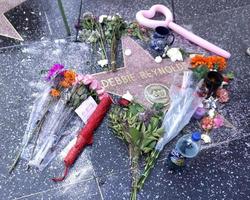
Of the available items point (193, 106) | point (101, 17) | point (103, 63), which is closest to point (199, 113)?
point (193, 106)

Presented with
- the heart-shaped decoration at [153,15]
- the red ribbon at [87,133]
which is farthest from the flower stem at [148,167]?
the heart-shaped decoration at [153,15]

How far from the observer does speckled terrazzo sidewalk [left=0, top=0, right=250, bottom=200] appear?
7.72ft

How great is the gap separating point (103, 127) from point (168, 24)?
1.15m

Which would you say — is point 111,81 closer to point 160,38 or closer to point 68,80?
point 68,80

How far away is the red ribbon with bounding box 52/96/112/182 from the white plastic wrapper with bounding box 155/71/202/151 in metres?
0.41

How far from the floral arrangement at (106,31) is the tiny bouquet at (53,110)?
0.41 metres

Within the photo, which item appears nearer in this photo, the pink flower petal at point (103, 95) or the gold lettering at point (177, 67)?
the pink flower petal at point (103, 95)

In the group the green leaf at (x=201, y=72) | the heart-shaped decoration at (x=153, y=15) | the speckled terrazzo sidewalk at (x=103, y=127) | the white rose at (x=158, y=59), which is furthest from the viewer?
the heart-shaped decoration at (x=153, y=15)

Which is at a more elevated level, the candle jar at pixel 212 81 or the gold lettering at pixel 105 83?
the candle jar at pixel 212 81

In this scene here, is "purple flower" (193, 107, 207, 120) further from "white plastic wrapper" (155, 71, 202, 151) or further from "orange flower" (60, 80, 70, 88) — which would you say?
"orange flower" (60, 80, 70, 88)

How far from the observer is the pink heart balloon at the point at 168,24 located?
313 cm

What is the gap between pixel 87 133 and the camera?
8.20 ft

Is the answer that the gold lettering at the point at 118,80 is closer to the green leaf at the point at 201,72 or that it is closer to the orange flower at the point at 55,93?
the orange flower at the point at 55,93

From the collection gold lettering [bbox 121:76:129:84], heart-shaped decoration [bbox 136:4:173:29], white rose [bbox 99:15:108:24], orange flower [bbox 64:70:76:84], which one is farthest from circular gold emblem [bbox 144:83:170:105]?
white rose [bbox 99:15:108:24]
